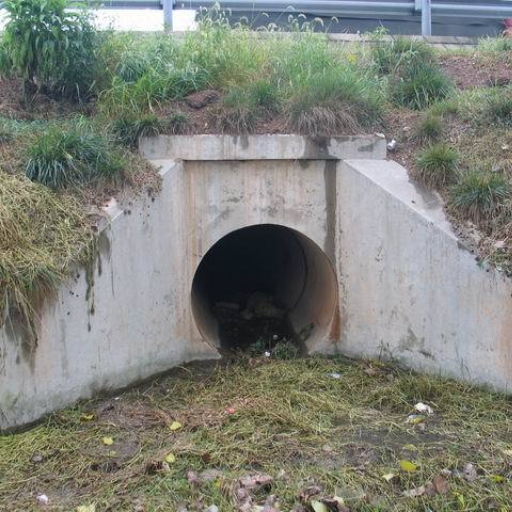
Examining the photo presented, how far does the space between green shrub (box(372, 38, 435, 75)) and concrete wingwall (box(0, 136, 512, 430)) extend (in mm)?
2291

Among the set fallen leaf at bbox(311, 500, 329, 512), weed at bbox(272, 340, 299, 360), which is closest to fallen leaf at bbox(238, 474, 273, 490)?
fallen leaf at bbox(311, 500, 329, 512)

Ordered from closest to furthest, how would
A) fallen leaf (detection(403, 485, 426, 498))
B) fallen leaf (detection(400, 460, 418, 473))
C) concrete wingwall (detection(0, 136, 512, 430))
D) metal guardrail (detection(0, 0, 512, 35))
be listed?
fallen leaf (detection(403, 485, 426, 498))
fallen leaf (detection(400, 460, 418, 473))
concrete wingwall (detection(0, 136, 512, 430))
metal guardrail (detection(0, 0, 512, 35))

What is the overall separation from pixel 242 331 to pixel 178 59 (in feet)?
11.0

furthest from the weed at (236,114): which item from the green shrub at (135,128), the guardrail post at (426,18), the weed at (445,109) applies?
the guardrail post at (426,18)

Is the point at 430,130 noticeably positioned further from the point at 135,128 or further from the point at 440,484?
the point at 440,484

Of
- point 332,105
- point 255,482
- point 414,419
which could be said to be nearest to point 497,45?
point 332,105

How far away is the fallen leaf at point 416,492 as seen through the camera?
12.3 ft

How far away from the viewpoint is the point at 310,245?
22.9 feet

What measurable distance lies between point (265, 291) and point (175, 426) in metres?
5.31

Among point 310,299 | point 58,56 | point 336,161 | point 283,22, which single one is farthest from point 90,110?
point 283,22

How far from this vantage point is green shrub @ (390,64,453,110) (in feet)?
24.2

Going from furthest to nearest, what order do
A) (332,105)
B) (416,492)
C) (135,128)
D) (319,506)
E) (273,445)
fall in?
(332,105) → (135,128) → (273,445) → (416,492) → (319,506)

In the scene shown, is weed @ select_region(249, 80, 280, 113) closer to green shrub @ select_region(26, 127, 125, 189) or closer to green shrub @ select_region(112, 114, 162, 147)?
green shrub @ select_region(112, 114, 162, 147)

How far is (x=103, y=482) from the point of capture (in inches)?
156
